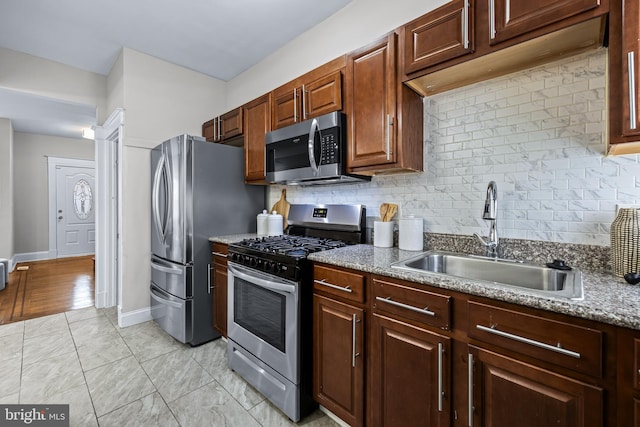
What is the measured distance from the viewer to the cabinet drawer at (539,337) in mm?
857

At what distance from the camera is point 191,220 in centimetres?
254

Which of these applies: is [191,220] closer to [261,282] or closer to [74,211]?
[261,282]

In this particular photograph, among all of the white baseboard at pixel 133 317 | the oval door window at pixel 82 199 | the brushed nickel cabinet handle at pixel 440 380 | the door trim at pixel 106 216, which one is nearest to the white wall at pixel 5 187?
the oval door window at pixel 82 199

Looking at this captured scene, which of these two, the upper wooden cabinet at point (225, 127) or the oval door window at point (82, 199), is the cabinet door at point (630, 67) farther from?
the oval door window at point (82, 199)

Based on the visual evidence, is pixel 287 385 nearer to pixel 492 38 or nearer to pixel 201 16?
pixel 492 38

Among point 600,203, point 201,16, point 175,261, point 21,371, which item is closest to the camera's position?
point 600,203

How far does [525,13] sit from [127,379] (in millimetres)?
3198

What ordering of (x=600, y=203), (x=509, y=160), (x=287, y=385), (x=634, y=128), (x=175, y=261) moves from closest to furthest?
(x=634, y=128) → (x=600, y=203) → (x=509, y=160) → (x=287, y=385) → (x=175, y=261)

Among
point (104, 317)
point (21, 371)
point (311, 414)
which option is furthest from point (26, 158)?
point (311, 414)

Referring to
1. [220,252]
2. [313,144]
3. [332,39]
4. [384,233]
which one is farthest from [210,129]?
[384,233]

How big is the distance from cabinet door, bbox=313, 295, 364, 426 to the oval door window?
7611mm

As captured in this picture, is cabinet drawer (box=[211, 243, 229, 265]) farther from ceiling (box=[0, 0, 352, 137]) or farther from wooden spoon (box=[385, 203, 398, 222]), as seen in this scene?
ceiling (box=[0, 0, 352, 137])

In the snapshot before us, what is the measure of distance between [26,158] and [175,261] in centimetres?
615

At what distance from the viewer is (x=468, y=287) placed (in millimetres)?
1089
